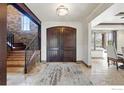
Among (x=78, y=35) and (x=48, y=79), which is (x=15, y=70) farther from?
(x=78, y=35)

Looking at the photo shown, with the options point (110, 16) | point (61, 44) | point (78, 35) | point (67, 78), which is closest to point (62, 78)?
point (67, 78)

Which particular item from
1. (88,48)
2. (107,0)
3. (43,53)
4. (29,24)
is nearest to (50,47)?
(43,53)

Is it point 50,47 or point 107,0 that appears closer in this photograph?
point 107,0

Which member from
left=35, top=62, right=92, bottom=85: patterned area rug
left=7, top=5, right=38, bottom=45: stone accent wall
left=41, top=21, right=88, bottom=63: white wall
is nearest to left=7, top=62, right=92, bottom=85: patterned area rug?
left=35, top=62, right=92, bottom=85: patterned area rug

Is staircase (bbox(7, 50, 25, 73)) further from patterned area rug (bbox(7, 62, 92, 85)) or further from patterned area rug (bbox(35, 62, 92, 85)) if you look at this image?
patterned area rug (bbox(35, 62, 92, 85))

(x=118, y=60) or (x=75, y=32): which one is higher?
(x=75, y=32)

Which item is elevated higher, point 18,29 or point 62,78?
point 18,29

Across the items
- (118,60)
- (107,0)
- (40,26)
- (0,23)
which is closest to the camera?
(107,0)

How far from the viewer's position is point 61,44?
34.5ft

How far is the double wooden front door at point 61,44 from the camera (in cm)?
1045
